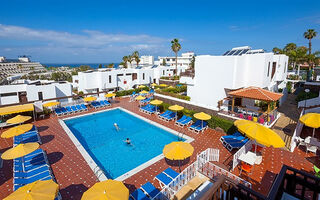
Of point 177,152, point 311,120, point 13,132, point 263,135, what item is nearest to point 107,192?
point 177,152

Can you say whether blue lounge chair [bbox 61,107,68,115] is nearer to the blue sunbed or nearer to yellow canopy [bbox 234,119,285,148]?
the blue sunbed

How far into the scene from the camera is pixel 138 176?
32.5ft

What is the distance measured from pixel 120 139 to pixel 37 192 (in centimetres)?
921

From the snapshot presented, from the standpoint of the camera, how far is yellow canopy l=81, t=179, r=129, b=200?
611cm

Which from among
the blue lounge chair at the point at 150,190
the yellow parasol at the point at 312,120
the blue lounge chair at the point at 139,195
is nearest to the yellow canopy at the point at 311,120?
the yellow parasol at the point at 312,120

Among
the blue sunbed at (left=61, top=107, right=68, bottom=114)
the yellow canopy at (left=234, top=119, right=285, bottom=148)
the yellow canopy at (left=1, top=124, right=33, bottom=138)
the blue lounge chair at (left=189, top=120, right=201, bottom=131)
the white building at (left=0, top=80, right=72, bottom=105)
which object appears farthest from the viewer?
the white building at (left=0, top=80, right=72, bottom=105)

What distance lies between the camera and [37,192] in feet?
20.7

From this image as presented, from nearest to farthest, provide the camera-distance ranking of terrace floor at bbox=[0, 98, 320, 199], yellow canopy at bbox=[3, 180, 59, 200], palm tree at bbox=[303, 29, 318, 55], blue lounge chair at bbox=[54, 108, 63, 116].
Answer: yellow canopy at bbox=[3, 180, 59, 200] → terrace floor at bbox=[0, 98, 320, 199] → blue lounge chair at bbox=[54, 108, 63, 116] → palm tree at bbox=[303, 29, 318, 55]

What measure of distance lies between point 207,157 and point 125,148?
6.85 metres

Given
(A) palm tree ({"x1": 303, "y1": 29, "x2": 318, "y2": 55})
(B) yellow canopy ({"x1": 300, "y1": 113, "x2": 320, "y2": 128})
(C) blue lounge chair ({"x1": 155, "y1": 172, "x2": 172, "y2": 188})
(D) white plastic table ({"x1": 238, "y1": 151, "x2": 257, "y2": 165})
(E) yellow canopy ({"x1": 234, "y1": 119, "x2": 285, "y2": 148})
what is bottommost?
(C) blue lounge chair ({"x1": 155, "y1": 172, "x2": 172, "y2": 188})

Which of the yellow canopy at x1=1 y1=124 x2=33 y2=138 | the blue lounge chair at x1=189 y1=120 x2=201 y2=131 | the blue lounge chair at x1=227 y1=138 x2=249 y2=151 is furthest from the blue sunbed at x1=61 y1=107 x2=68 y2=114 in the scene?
the blue lounge chair at x1=227 y1=138 x2=249 y2=151

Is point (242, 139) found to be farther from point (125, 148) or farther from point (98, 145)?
point (98, 145)

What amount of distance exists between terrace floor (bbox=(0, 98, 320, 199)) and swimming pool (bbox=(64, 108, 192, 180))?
3.21 feet

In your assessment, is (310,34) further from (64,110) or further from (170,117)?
(64,110)
